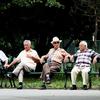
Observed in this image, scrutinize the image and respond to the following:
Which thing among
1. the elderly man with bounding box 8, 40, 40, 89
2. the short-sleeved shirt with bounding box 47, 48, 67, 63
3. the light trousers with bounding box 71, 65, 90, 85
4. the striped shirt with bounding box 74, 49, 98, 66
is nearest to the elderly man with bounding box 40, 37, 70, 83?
the short-sleeved shirt with bounding box 47, 48, 67, 63

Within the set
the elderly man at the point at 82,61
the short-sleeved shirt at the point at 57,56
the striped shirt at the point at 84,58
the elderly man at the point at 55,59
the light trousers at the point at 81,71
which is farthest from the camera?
the short-sleeved shirt at the point at 57,56

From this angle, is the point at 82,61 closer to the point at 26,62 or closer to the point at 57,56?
the point at 57,56

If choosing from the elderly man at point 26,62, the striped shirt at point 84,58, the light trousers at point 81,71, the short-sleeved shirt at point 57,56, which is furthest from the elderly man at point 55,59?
the light trousers at point 81,71

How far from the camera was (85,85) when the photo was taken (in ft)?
59.1

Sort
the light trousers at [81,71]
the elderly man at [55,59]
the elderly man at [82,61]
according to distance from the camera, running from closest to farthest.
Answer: the light trousers at [81,71] → the elderly man at [82,61] → the elderly man at [55,59]

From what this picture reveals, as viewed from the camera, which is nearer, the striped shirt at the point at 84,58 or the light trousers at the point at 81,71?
the light trousers at the point at 81,71

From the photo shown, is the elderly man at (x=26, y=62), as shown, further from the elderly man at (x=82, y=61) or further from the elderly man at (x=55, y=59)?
the elderly man at (x=82, y=61)

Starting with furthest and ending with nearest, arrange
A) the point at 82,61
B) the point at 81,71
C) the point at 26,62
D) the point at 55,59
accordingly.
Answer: the point at 55,59 → the point at 26,62 → the point at 82,61 → the point at 81,71

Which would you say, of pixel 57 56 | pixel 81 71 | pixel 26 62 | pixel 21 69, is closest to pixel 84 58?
pixel 81 71

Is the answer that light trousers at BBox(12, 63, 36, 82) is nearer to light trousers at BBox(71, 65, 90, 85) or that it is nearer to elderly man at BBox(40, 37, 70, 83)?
elderly man at BBox(40, 37, 70, 83)

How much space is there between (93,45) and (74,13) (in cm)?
159

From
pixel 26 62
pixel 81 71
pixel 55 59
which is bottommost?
pixel 81 71

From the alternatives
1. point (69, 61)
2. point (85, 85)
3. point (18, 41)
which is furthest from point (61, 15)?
point (85, 85)

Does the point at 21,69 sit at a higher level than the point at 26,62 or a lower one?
lower
